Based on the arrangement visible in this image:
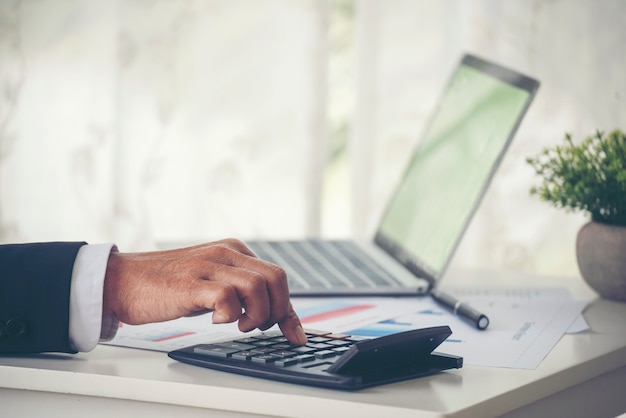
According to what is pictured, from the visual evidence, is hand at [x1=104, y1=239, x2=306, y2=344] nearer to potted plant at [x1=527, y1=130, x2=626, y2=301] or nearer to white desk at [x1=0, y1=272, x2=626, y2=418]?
→ white desk at [x1=0, y1=272, x2=626, y2=418]

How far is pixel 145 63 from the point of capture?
2135 millimetres

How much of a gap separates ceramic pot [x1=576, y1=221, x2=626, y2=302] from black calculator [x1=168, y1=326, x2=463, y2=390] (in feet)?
1.58

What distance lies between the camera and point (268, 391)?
0.73 metres

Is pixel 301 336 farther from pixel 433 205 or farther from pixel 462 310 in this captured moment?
pixel 433 205

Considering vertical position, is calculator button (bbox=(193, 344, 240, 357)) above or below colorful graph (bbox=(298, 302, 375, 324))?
above

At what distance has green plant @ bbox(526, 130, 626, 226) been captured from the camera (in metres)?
1.22

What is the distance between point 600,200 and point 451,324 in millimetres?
349

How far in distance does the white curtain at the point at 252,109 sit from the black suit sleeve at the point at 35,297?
120cm

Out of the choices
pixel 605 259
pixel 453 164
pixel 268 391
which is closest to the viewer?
pixel 268 391

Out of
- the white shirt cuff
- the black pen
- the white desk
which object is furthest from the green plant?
the white shirt cuff

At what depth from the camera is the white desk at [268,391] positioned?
0.71 metres

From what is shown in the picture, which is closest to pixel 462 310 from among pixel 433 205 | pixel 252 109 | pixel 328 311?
pixel 328 311

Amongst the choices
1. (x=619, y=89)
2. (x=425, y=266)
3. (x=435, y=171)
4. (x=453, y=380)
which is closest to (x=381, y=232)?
(x=435, y=171)

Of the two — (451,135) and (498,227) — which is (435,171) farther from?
(498,227)
